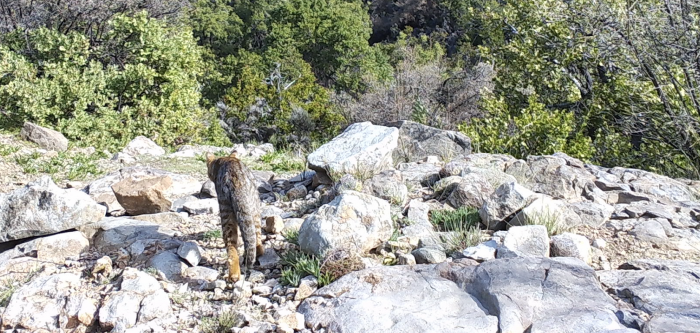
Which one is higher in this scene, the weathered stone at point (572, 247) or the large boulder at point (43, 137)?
the weathered stone at point (572, 247)

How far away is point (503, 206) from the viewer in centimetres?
539

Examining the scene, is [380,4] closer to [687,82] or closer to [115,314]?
[687,82]

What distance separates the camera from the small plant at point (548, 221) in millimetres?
5148

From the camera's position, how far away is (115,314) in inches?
169

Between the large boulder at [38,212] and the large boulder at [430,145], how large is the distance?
4.14 meters

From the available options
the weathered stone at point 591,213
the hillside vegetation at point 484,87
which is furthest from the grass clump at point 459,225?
the hillside vegetation at point 484,87

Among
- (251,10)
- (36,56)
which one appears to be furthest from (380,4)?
(36,56)

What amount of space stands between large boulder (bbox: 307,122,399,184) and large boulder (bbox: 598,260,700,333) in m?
2.92

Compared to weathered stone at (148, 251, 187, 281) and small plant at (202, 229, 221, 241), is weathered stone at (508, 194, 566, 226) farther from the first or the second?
weathered stone at (148, 251, 187, 281)

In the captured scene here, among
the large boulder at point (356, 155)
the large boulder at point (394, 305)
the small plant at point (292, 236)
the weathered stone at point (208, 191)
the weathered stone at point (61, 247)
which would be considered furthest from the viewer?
the weathered stone at point (208, 191)

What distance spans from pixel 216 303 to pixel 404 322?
143 centimetres

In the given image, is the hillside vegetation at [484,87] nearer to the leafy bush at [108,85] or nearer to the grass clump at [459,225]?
the leafy bush at [108,85]

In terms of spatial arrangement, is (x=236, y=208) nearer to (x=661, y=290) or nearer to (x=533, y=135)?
(x=661, y=290)

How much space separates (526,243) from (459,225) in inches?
32.1
